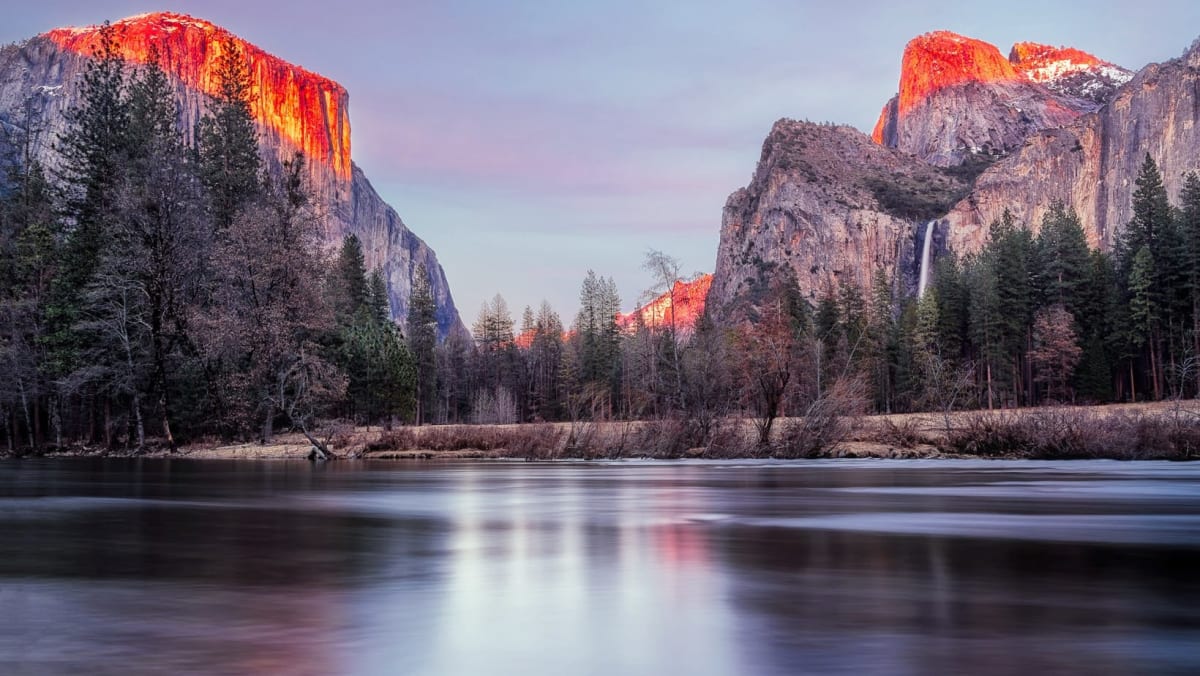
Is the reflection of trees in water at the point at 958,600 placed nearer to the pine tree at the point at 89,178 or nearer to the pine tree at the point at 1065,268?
the pine tree at the point at 89,178

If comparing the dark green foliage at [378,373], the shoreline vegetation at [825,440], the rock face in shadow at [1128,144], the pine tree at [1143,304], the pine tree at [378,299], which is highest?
the rock face in shadow at [1128,144]

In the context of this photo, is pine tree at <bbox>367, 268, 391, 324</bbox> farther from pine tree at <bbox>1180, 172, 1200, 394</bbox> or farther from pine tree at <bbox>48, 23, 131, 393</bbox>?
pine tree at <bbox>1180, 172, 1200, 394</bbox>

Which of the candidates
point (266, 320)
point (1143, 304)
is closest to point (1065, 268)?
point (1143, 304)

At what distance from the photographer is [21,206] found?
56.4 meters

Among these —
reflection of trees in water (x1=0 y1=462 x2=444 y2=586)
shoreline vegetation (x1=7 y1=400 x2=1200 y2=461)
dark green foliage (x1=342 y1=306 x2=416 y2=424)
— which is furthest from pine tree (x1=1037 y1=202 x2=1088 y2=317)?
reflection of trees in water (x1=0 y1=462 x2=444 y2=586)

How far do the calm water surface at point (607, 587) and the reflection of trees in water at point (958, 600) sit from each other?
28mm

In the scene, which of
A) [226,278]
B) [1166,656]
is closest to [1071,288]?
[226,278]

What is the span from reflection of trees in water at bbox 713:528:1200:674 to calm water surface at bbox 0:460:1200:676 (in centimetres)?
3

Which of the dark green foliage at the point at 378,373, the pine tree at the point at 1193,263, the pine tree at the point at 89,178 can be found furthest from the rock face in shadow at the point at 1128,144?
the pine tree at the point at 89,178

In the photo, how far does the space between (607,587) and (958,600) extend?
8.12 feet

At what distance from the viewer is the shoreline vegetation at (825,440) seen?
93.9 feet

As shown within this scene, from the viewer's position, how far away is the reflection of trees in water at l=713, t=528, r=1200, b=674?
4.62m

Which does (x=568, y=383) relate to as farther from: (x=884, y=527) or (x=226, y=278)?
(x=884, y=527)

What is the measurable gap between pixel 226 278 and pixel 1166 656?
4482cm
